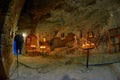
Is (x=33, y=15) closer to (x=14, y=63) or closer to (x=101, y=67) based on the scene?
(x=14, y=63)

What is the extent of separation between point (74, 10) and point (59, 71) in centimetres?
312

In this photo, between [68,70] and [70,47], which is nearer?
[68,70]

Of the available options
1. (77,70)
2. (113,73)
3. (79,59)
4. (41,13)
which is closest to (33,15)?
(41,13)

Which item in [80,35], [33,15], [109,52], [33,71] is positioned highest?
[33,15]

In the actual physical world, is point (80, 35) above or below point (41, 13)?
below

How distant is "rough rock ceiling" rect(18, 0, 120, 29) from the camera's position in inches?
298

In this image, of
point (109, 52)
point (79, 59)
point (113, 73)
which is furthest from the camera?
point (109, 52)

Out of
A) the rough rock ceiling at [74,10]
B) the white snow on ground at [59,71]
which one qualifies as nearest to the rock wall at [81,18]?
the rough rock ceiling at [74,10]

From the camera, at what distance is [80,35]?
7547 millimetres

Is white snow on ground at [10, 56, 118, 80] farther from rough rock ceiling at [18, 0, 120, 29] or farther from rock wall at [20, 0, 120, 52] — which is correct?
Result: rough rock ceiling at [18, 0, 120, 29]

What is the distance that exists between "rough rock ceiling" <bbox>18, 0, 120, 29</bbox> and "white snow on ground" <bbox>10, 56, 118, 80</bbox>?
2.15 meters

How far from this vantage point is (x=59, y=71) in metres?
5.68

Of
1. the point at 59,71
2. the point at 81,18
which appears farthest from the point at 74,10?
the point at 59,71

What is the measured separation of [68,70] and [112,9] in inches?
128
